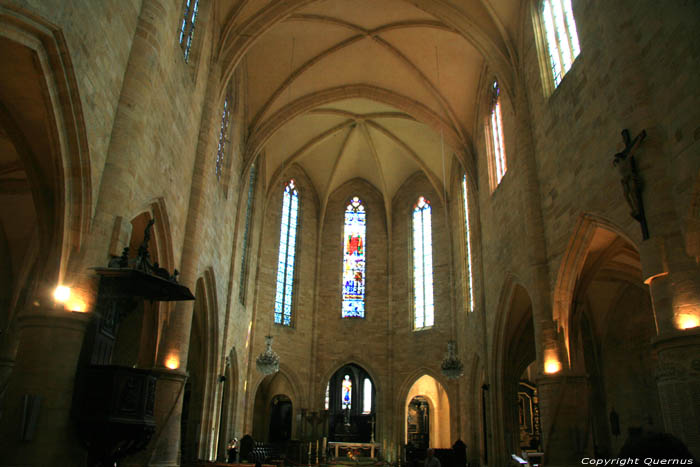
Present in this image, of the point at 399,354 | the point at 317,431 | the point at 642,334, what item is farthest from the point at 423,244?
the point at 642,334

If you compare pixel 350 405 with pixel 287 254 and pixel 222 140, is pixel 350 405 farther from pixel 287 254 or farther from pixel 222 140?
pixel 222 140

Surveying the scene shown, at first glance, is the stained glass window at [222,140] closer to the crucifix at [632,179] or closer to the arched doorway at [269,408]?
the crucifix at [632,179]

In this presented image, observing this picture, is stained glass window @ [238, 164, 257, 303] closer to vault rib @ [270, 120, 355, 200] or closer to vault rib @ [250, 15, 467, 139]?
vault rib @ [270, 120, 355, 200]

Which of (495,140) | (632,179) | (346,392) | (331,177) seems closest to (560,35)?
(495,140)

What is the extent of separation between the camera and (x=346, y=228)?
26844mm

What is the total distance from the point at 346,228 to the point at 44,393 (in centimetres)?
2012

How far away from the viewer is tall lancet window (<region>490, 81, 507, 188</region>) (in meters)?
16.7

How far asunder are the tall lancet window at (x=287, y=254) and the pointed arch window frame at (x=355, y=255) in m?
2.39

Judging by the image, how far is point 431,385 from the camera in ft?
90.6

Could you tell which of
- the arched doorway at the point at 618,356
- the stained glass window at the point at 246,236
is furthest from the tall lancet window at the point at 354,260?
the arched doorway at the point at 618,356

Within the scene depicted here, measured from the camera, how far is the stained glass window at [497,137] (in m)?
16.7

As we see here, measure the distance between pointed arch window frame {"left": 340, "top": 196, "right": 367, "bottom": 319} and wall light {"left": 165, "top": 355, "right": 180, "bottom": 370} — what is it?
13824mm

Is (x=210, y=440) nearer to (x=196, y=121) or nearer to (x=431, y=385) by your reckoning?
(x=196, y=121)

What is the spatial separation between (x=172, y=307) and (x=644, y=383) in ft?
40.8
